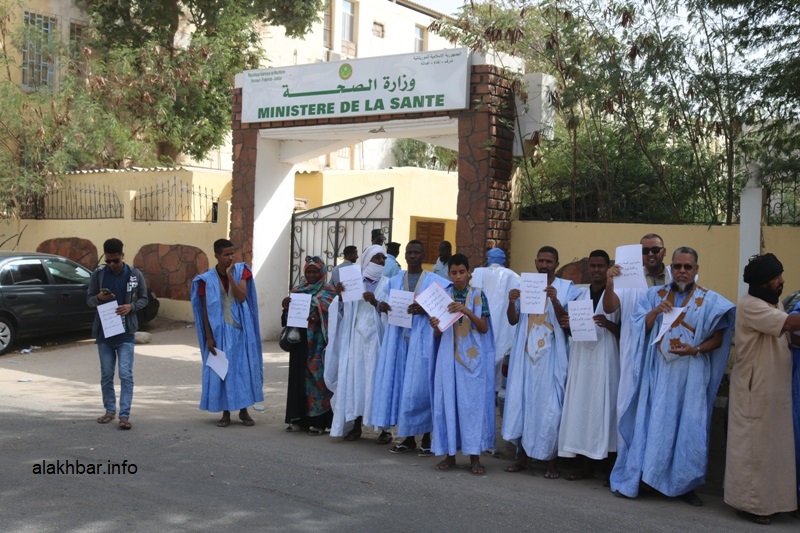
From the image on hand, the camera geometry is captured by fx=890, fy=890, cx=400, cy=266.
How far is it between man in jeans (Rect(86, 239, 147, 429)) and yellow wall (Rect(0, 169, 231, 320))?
7.62 metres

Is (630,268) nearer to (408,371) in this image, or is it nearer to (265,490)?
(408,371)

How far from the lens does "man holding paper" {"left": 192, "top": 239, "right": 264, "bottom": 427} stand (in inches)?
334

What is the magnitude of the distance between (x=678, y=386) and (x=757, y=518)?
97 cm

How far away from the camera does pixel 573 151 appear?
12492 millimetres

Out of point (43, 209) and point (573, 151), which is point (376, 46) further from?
point (573, 151)

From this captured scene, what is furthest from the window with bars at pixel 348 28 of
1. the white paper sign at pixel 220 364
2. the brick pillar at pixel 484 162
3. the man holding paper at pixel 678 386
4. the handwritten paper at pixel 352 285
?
the man holding paper at pixel 678 386

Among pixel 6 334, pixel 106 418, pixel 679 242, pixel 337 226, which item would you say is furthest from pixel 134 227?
pixel 679 242

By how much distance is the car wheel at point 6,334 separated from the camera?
44.7ft

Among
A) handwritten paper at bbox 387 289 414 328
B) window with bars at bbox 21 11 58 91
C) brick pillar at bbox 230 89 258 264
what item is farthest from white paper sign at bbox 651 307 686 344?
window with bars at bbox 21 11 58 91

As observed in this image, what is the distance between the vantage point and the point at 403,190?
1906 cm

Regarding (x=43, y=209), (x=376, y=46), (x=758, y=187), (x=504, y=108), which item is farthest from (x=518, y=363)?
(x=376, y=46)

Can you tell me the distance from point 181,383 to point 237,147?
4.69 metres

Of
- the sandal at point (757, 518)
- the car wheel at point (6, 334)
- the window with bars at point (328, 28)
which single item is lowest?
the sandal at point (757, 518)

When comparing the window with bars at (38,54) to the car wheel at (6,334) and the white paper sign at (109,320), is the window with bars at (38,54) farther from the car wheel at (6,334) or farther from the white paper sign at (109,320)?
the white paper sign at (109,320)
